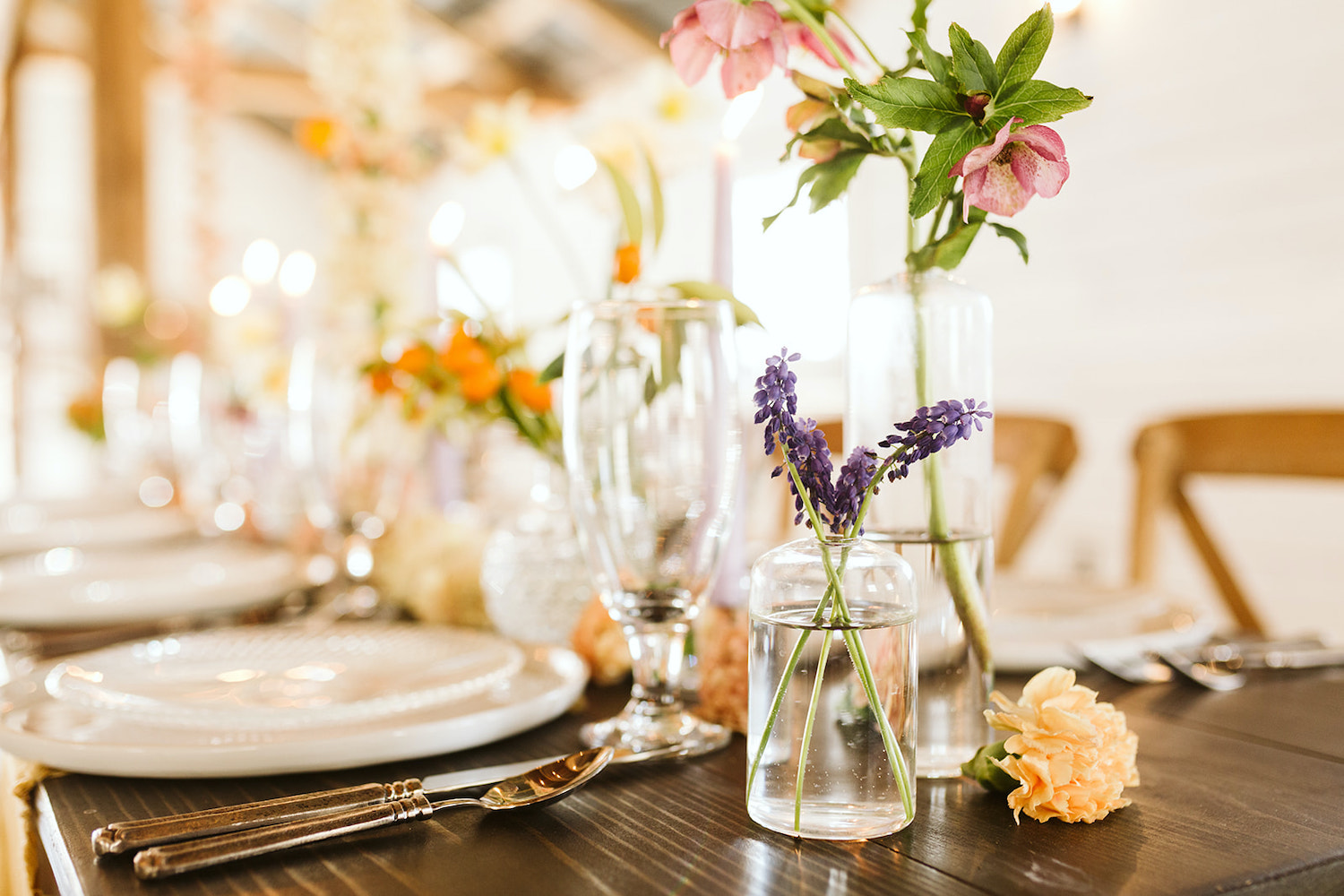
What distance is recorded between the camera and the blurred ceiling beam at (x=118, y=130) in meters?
5.40

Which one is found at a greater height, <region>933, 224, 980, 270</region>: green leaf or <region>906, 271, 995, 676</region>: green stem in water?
<region>933, 224, 980, 270</region>: green leaf

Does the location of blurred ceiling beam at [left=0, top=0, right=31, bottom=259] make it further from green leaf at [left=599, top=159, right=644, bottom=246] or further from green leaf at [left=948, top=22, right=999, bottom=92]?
green leaf at [left=948, top=22, right=999, bottom=92]

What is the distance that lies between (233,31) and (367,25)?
26.6ft

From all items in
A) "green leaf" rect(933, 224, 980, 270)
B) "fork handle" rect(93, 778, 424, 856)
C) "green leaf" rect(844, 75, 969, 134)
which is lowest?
"fork handle" rect(93, 778, 424, 856)

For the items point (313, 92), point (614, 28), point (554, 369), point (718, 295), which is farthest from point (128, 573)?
point (313, 92)

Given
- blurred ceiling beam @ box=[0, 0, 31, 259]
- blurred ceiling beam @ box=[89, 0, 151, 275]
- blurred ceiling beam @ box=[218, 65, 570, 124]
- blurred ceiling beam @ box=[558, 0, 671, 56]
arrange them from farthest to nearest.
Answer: blurred ceiling beam @ box=[218, 65, 570, 124] → blurred ceiling beam @ box=[0, 0, 31, 259] → blurred ceiling beam @ box=[558, 0, 671, 56] → blurred ceiling beam @ box=[89, 0, 151, 275]

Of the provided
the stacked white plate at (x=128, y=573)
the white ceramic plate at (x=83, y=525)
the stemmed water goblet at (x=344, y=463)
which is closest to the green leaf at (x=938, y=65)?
the stemmed water goblet at (x=344, y=463)

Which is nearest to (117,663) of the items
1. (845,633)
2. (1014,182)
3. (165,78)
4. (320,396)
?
(320,396)

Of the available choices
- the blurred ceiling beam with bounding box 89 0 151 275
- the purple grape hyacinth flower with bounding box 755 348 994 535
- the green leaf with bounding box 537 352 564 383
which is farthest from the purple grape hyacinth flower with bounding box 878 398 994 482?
the blurred ceiling beam with bounding box 89 0 151 275

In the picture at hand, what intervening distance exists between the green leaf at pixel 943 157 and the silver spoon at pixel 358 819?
0.29 metres

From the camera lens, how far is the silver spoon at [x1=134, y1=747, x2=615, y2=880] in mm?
395

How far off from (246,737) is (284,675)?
6.7 inches

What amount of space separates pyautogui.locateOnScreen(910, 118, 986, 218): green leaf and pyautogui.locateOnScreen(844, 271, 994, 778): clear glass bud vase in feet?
0.25

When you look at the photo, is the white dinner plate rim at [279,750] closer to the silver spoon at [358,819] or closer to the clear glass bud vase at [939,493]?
the silver spoon at [358,819]
